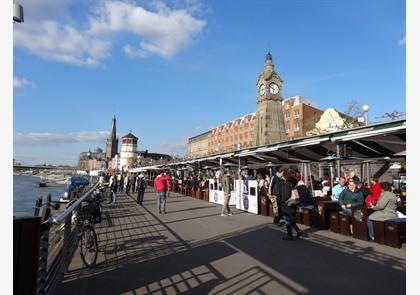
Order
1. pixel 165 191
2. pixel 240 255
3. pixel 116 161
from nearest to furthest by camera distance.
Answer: pixel 240 255
pixel 165 191
pixel 116 161

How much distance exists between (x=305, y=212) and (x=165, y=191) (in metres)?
6.25

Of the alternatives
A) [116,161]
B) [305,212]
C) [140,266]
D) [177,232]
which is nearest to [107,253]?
[140,266]

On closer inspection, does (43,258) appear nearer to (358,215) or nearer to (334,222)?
(358,215)

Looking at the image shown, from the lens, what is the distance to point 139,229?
10.5 metres

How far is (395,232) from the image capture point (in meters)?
7.93

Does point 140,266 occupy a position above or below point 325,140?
below

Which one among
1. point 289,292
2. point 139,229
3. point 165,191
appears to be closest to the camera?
point 289,292

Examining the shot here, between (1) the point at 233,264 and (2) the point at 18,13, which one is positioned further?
(1) the point at 233,264

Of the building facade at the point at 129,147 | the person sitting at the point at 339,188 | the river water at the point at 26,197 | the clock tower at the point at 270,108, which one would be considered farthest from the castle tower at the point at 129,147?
the person sitting at the point at 339,188

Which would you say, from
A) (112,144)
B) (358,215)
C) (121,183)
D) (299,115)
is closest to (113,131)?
(112,144)

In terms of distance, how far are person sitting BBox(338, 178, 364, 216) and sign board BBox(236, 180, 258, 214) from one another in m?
4.77

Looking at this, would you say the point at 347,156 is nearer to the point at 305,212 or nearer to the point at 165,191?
the point at 305,212

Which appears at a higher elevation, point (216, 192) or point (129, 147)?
point (129, 147)

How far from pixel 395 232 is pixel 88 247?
22.5 feet
